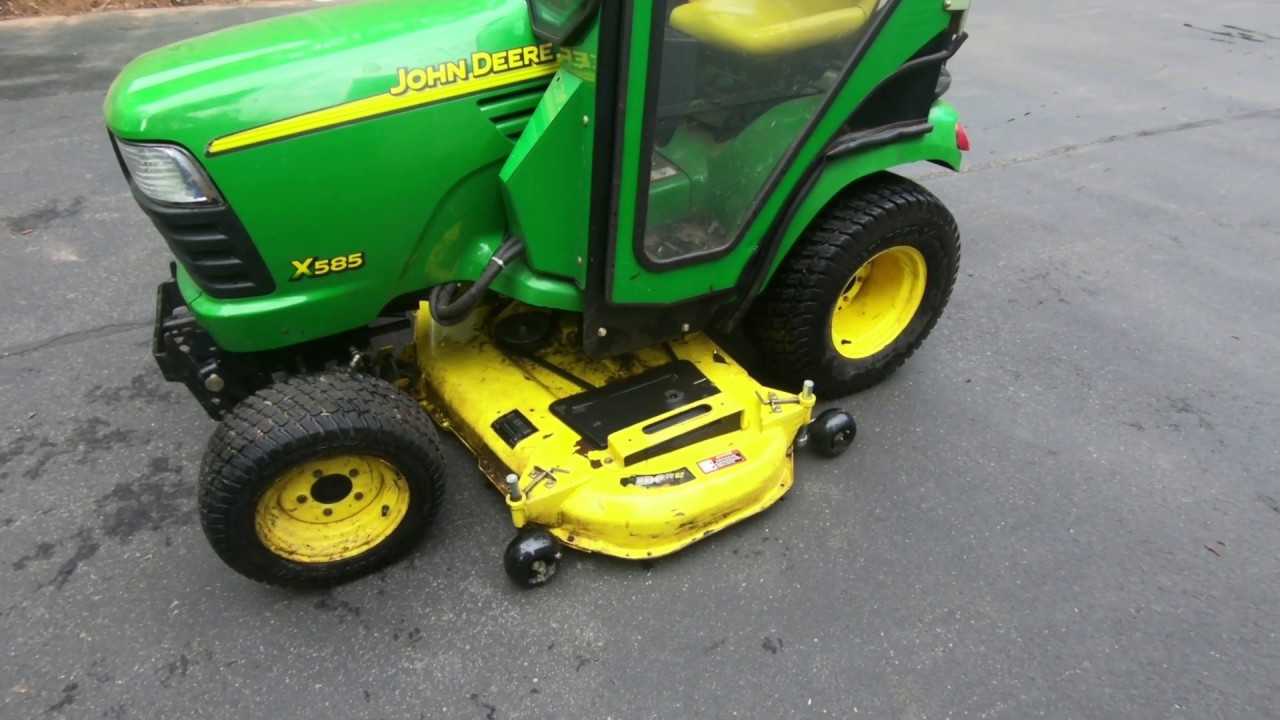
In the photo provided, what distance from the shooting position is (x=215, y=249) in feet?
5.53

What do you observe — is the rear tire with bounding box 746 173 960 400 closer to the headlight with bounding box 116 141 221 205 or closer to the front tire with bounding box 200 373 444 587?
the front tire with bounding box 200 373 444 587

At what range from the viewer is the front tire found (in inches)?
66.8

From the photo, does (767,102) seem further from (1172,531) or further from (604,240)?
(1172,531)

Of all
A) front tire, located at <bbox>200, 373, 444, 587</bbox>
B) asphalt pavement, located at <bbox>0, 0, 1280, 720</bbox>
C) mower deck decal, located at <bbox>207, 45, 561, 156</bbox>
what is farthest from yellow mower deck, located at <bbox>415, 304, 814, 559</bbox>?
mower deck decal, located at <bbox>207, 45, 561, 156</bbox>

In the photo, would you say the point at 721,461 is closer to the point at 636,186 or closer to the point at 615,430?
the point at 615,430

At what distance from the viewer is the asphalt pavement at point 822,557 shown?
1774 millimetres

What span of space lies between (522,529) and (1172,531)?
1697 millimetres

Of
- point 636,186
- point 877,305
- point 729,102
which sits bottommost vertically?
point 877,305

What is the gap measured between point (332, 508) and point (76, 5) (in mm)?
6017

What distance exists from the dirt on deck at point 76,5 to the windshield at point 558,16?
538cm

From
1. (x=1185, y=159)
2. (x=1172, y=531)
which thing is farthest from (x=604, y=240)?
(x=1185, y=159)

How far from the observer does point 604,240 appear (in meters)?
1.89

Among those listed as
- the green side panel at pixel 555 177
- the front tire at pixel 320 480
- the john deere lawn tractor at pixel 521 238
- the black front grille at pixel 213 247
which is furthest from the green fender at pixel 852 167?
the black front grille at pixel 213 247

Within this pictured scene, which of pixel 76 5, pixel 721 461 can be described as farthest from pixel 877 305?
pixel 76 5
